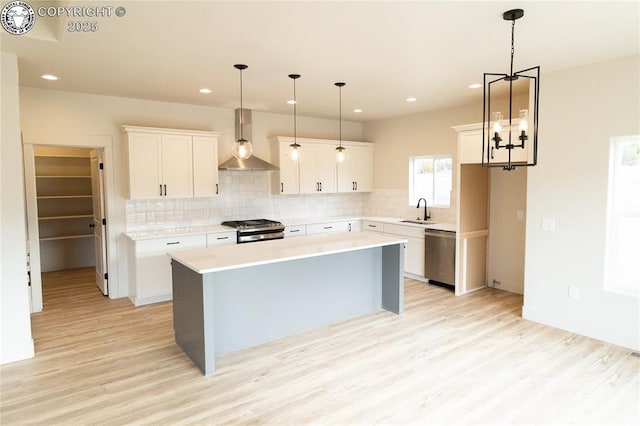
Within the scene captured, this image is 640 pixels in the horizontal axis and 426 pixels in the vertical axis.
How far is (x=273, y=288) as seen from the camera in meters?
3.91

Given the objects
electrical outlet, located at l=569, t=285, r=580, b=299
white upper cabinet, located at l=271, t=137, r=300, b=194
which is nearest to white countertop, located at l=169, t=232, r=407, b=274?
electrical outlet, located at l=569, t=285, r=580, b=299

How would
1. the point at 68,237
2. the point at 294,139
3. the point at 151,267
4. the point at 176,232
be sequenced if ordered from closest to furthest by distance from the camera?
the point at 151,267 < the point at 176,232 < the point at 294,139 < the point at 68,237

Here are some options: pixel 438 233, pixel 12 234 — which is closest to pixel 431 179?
pixel 438 233

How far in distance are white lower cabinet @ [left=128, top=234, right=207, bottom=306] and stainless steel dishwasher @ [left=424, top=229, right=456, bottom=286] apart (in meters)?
3.33

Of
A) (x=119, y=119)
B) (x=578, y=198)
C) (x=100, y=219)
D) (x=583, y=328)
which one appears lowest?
(x=583, y=328)

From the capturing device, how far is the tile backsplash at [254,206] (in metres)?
5.55

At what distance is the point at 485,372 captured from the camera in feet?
10.7

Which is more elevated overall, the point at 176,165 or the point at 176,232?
the point at 176,165

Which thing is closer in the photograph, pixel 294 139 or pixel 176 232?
pixel 176 232

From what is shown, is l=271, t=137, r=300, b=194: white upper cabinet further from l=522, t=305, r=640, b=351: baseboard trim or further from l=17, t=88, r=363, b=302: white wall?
l=522, t=305, r=640, b=351: baseboard trim

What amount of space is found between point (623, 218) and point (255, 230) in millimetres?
4277

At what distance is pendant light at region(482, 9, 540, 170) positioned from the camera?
2.59 meters

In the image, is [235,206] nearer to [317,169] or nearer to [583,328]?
[317,169]

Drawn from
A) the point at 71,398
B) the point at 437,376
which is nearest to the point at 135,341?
the point at 71,398
